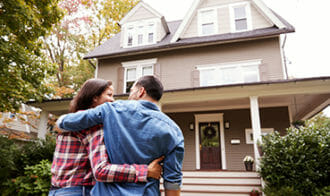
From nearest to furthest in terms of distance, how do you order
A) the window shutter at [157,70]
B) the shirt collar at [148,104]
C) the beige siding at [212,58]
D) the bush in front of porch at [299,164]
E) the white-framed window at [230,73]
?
1. the shirt collar at [148,104]
2. the bush in front of porch at [299,164]
3. the beige siding at [212,58]
4. the white-framed window at [230,73]
5. the window shutter at [157,70]

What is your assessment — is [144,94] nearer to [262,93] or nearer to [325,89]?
[262,93]

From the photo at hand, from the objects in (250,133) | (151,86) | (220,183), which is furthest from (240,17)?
(151,86)

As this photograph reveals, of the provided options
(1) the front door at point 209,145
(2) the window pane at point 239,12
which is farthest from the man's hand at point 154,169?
(2) the window pane at point 239,12

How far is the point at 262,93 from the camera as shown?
6.70m

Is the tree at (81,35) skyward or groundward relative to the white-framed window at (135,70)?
skyward

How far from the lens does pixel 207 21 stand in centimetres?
1041

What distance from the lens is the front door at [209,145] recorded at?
9.06 meters

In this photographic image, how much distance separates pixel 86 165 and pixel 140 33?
1072 centimetres

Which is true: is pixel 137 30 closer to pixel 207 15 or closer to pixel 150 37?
pixel 150 37

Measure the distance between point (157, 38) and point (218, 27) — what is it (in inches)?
117

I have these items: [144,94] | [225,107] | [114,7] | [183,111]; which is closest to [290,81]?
[225,107]

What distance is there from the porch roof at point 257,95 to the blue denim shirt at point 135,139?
574cm

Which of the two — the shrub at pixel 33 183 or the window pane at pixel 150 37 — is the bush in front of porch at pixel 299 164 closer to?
the shrub at pixel 33 183

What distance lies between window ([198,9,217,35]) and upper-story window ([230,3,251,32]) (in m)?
0.82
